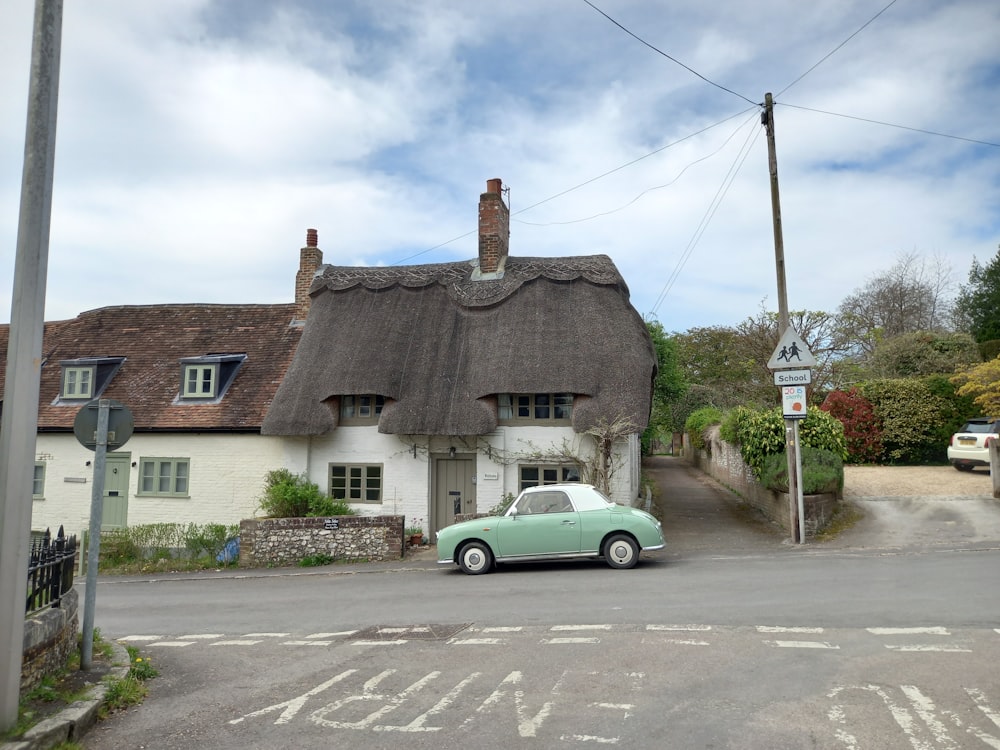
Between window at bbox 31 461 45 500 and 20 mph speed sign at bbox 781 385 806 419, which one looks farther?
window at bbox 31 461 45 500

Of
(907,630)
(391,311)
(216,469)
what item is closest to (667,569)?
(907,630)

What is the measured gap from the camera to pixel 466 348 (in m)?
19.4

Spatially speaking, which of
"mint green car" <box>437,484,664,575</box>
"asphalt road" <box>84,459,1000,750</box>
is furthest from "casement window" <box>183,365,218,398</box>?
"mint green car" <box>437,484,664,575</box>

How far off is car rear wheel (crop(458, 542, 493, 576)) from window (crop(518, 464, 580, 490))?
16.4 ft

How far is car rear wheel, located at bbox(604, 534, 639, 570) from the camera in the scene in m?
12.8

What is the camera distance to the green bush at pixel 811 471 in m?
15.9

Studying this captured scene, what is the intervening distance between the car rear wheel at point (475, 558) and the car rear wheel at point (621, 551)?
208 cm

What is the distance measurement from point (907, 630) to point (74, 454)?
816 inches

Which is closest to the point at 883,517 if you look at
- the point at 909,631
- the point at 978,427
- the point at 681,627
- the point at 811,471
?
the point at 811,471

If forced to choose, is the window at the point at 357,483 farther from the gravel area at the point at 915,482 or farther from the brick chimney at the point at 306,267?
the gravel area at the point at 915,482

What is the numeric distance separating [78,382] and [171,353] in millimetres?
2658

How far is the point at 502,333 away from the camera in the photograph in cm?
1928

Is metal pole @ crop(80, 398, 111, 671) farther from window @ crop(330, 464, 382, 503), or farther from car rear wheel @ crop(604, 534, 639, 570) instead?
window @ crop(330, 464, 382, 503)

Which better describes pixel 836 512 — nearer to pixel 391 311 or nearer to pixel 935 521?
pixel 935 521
